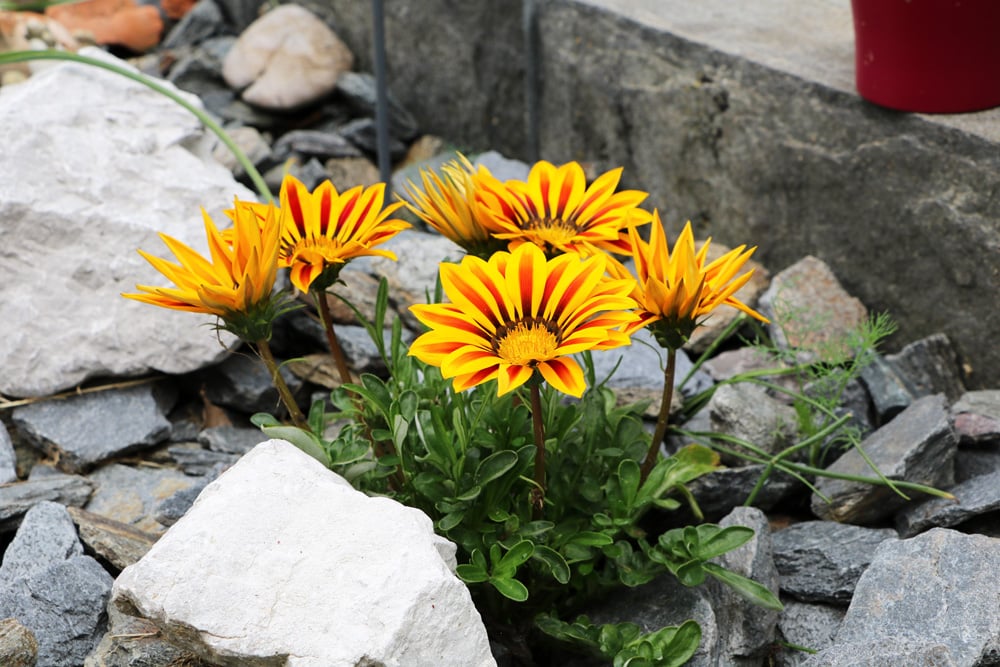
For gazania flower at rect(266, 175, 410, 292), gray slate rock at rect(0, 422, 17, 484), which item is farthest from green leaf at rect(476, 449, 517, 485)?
gray slate rock at rect(0, 422, 17, 484)

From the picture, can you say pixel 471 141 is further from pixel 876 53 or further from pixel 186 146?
pixel 876 53

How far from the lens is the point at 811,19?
3.07 meters

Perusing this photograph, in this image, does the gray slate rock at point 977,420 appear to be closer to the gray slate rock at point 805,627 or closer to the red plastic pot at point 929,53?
the gray slate rock at point 805,627

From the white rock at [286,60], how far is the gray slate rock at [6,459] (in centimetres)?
193

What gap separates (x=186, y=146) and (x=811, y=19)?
1.71 meters

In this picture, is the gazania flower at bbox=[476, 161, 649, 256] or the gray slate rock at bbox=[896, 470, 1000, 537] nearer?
the gazania flower at bbox=[476, 161, 649, 256]

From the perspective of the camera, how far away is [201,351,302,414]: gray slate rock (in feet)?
7.91

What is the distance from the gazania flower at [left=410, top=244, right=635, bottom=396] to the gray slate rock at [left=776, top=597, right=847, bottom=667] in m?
0.73

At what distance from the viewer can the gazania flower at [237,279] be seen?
1.46 metres

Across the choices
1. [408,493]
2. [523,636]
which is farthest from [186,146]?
[523,636]

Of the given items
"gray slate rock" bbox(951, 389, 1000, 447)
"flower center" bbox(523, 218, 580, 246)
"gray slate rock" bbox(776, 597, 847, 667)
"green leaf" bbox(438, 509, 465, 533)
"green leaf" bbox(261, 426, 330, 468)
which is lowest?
"gray slate rock" bbox(776, 597, 847, 667)

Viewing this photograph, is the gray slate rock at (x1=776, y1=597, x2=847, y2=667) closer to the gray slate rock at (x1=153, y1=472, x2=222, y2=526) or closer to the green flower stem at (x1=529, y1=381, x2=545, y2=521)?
the green flower stem at (x1=529, y1=381, x2=545, y2=521)

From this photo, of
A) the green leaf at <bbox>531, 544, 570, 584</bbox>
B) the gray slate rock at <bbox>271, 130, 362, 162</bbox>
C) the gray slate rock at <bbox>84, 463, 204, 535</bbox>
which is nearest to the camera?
the green leaf at <bbox>531, 544, 570, 584</bbox>

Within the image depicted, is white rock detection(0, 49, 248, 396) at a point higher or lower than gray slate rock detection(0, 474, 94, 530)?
higher
